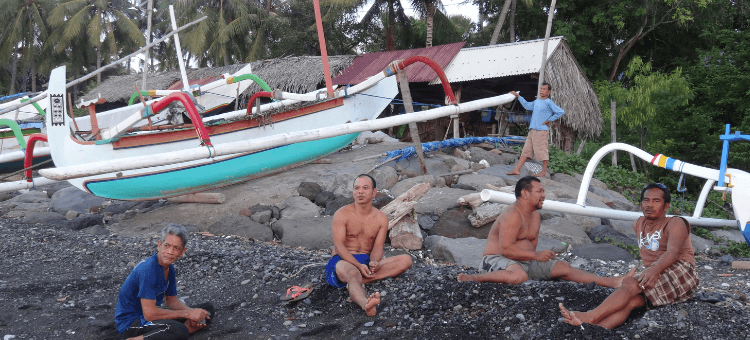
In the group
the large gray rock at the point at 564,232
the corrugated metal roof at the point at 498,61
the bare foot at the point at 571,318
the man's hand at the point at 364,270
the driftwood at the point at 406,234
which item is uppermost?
the corrugated metal roof at the point at 498,61

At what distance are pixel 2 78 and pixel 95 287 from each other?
38237 mm

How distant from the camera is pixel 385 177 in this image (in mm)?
8648

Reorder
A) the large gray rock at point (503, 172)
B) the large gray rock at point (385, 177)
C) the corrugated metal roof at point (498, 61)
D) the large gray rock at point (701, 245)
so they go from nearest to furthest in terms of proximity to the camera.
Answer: the large gray rock at point (701, 245)
the large gray rock at point (385, 177)
the large gray rock at point (503, 172)
the corrugated metal roof at point (498, 61)

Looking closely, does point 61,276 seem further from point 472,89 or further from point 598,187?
point 472,89

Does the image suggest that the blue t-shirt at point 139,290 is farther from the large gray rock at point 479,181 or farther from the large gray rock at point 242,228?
the large gray rock at point 479,181

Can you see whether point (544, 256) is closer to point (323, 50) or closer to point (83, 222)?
point (323, 50)

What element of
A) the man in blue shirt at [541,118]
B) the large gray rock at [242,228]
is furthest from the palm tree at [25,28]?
the man in blue shirt at [541,118]

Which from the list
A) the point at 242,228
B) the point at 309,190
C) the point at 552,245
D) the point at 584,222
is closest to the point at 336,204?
the point at 309,190

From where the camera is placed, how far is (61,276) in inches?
207

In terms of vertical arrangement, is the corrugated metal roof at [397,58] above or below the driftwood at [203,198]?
above

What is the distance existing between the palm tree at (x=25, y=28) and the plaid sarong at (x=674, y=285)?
1400 inches

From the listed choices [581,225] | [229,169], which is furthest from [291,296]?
[229,169]

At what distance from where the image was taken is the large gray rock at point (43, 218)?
828 cm

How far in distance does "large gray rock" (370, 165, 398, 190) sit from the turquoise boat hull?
1963 mm
